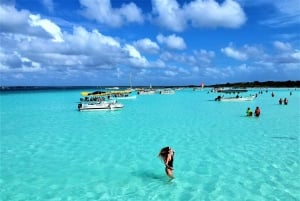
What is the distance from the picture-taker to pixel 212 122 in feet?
102

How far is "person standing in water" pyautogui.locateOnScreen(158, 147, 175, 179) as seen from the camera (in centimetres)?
1279

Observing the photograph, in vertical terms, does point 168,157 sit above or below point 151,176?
above

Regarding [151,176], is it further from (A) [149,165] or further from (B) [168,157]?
(A) [149,165]

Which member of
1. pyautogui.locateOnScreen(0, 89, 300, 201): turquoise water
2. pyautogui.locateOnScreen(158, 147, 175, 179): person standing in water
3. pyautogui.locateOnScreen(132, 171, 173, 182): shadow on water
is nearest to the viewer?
pyautogui.locateOnScreen(0, 89, 300, 201): turquoise water

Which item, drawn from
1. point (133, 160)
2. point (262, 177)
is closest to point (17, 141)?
point (133, 160)

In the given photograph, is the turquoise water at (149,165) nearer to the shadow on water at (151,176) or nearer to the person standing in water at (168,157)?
the shadow on water at (151,176)

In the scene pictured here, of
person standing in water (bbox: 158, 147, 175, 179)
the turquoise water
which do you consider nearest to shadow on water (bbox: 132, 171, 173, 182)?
the turquoise water

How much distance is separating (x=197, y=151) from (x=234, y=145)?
9.53ft

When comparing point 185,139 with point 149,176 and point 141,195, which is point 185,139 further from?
point 141,195

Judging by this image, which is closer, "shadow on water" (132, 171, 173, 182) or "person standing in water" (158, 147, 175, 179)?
"person standing in water" (158, 147, 175, 179)

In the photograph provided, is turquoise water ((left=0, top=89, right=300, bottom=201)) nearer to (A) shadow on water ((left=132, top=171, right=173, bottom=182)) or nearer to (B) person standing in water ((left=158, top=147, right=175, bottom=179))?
(A) shadow on water ((left=132, top=171, right=173, bottom=182))

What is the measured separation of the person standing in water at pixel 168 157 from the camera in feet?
42.0

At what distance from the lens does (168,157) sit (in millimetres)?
Result: 12844

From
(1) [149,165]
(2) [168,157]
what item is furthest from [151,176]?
(1) [149,165]
